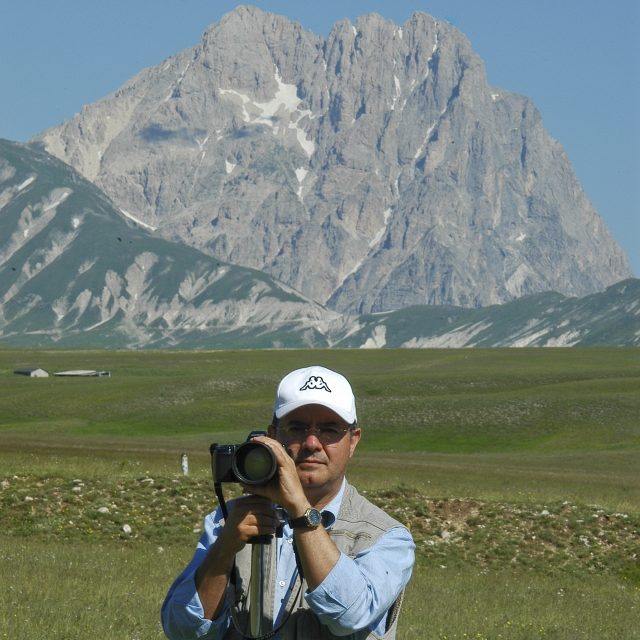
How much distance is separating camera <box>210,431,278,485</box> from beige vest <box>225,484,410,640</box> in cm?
49

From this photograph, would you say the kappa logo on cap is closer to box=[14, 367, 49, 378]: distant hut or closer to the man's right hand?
the man's right hand

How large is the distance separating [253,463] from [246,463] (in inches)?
1.9

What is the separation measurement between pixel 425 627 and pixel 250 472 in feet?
37.3

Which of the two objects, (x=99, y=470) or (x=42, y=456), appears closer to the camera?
(x=99, y=470)

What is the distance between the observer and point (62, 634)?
15648 mm

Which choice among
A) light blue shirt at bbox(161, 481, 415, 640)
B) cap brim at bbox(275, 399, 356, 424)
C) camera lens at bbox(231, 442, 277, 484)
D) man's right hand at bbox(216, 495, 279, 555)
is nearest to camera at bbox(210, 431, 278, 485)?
camera lens at bbox(231, 442, 277, 484)

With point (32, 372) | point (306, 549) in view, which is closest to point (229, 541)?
point (306, 549)

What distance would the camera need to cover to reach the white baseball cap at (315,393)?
8.52 metres

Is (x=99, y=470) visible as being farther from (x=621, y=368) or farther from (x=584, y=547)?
(x=621, y=368)

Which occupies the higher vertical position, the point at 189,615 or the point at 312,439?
the point at 312,439

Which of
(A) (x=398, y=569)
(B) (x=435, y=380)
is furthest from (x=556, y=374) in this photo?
(A) (x=398, y=569)

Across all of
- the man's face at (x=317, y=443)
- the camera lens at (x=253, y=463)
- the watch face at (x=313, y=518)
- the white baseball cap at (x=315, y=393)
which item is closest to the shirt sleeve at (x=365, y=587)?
the watch face at (x=313, y=518)

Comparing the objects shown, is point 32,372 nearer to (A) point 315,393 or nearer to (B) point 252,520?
(A) point 315,393

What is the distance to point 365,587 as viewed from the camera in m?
7.87
